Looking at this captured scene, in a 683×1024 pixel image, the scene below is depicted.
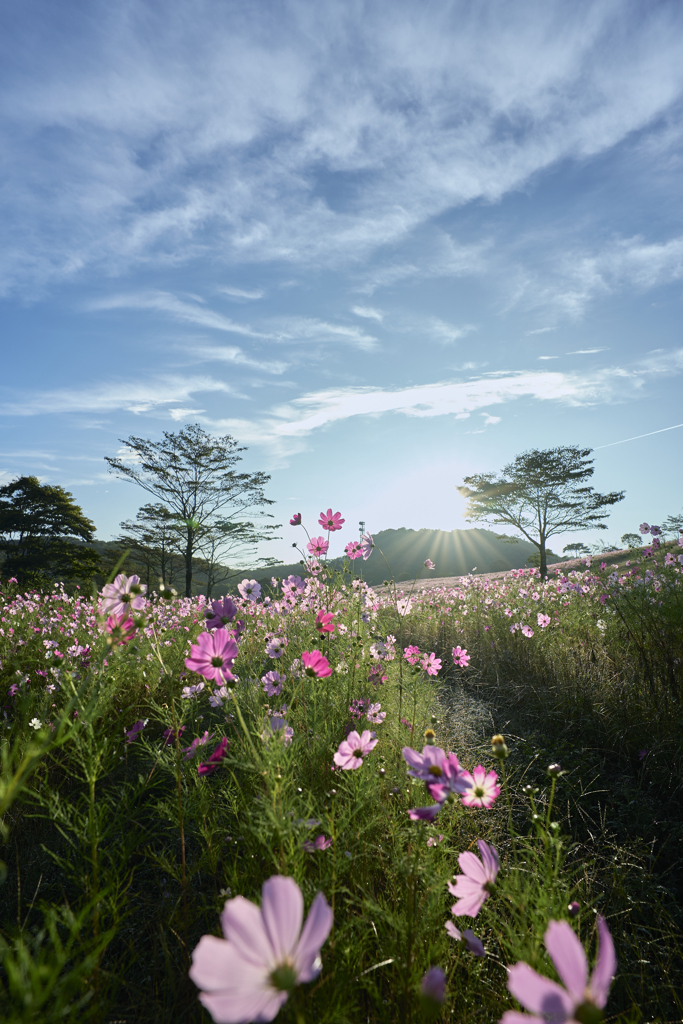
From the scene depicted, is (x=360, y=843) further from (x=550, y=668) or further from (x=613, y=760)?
(x=550, y=668)

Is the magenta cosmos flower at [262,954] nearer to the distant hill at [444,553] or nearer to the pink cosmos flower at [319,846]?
the pink cosmos flower at [319,846]

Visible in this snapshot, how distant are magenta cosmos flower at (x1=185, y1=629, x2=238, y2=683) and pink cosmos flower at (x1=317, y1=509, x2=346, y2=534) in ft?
5.17

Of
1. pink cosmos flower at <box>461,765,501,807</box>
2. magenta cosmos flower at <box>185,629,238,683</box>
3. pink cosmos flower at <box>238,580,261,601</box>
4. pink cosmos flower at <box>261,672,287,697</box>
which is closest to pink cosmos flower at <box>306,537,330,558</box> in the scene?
pink cosmos flower at <box>238,580,261,601</box>

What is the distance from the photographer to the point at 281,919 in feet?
1.49

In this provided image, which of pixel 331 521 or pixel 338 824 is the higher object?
pixel 331 521

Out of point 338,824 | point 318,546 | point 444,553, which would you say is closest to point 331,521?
point 318,546

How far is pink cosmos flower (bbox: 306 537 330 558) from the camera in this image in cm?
289

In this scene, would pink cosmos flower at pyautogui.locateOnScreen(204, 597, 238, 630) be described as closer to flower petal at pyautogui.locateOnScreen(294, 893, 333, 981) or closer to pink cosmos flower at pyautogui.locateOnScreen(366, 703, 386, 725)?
pink cosmos flower at pyautogui.locateOnScreen(366, 703, 386, 725)

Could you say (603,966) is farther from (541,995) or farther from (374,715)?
(374,715)

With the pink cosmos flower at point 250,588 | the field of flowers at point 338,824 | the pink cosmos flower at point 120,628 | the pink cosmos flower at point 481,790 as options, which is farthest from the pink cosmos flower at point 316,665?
the pink cosmos flower at point 250,588

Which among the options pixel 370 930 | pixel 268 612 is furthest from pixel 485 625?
pixel 370 930

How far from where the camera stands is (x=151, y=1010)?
1.17 m

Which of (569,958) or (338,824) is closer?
(569,958)

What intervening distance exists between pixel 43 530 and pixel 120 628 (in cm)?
1893
